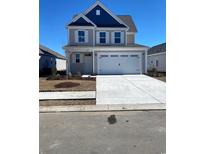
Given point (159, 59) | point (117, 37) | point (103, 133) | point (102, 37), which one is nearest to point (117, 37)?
point (117, 37)

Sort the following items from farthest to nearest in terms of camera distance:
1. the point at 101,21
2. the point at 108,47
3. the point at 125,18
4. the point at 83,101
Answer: the point at 125,18 → the point at 101,21 → the point at 108,47 → the point at 83,101

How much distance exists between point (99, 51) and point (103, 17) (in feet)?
16.0

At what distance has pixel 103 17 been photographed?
2167 cm

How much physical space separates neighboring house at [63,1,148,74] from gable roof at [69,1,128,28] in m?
0.49

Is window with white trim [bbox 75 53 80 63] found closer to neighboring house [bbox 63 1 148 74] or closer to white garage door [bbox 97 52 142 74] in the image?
neighboring house [bbox 63 1 148 74]

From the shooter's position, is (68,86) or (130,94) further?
(68,86)

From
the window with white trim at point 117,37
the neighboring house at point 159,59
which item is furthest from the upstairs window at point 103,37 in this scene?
the neighboring house at point 159,59

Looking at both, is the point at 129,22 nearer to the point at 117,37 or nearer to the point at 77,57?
the point at 117,37

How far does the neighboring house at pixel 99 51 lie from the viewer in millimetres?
19469

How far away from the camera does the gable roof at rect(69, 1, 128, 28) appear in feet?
70.5
